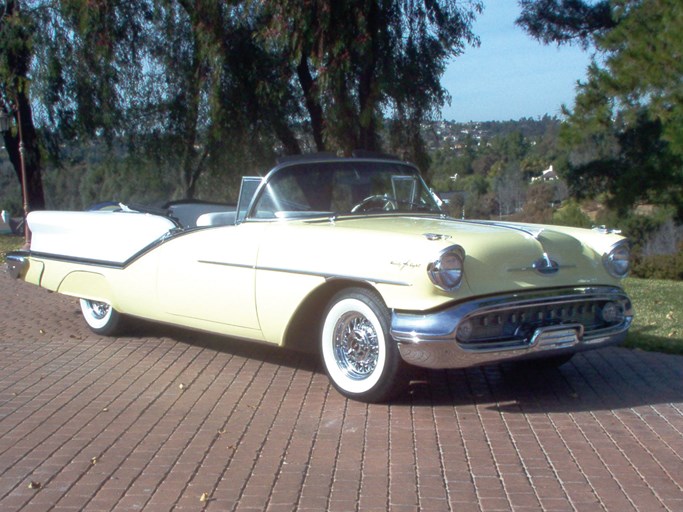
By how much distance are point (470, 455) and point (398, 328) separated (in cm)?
Result: 92

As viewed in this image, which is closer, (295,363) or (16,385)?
(16,385)

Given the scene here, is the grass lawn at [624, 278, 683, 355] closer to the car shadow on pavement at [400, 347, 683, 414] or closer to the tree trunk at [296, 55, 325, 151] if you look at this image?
the car shadow on pavement at [400, 347, 683, 414]

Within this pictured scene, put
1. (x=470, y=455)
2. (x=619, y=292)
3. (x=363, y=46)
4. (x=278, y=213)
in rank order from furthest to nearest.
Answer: (x=363, y=46) → (x=278, y=213) → (x=619, y=292) → (x=470, y=455)

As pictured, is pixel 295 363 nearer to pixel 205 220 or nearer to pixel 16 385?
pixel 205 220

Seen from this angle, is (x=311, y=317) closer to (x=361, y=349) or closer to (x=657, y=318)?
(x=361, y=349)

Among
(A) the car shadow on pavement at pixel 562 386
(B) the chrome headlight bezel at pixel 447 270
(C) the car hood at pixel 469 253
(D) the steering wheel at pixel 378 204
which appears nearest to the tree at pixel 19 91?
(D) the steering wheel at pixel 378 204

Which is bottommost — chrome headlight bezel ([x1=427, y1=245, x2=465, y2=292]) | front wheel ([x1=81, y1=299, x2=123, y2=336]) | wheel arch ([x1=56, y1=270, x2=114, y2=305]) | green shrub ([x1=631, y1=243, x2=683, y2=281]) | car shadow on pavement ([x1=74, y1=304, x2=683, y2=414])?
green shrub ([x1=631, y1=243, x2=683, y2=281])

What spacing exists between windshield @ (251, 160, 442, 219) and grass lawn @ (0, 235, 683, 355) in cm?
221

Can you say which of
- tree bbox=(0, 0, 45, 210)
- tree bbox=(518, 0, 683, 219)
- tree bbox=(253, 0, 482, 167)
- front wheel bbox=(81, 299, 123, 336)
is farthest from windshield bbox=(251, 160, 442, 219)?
tree bbox=(0, 0, 45, 210)

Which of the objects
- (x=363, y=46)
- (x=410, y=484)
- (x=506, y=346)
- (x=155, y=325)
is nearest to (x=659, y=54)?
(x=363, y=46)

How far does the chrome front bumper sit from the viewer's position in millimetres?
5316

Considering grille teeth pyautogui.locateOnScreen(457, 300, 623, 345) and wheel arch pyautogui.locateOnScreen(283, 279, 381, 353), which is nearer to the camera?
grille teeth pyautogui.locateOnScreen(457, 300, 623, 345)

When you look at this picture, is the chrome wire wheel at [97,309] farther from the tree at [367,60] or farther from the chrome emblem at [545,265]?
the tree at [367,60]

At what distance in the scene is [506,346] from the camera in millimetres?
5488
